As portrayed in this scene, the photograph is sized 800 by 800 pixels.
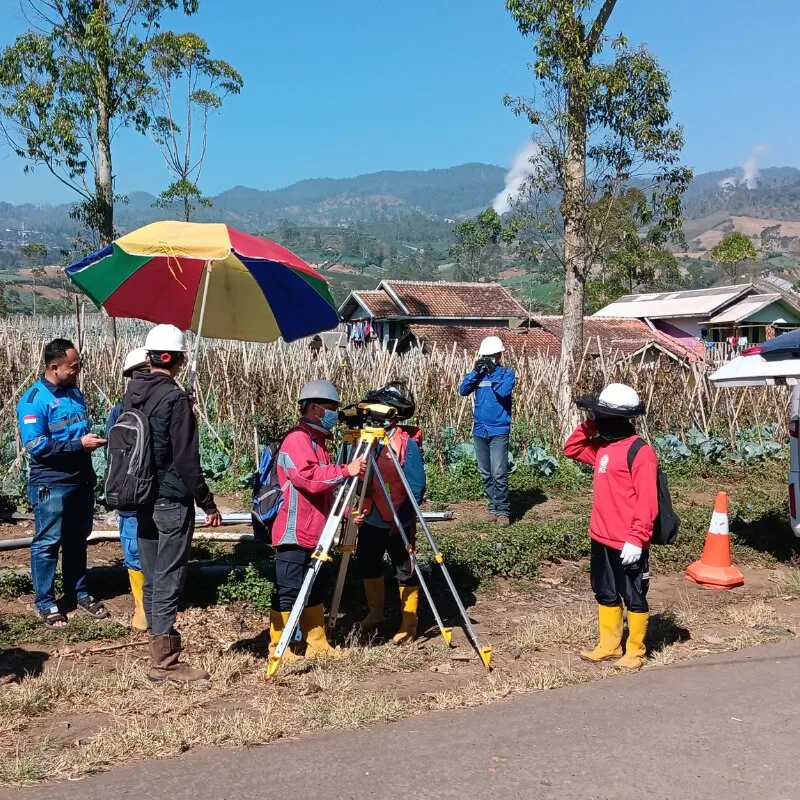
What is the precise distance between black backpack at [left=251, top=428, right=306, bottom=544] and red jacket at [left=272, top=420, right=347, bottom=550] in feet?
0.12

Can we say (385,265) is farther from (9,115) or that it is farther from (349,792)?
(349,792)

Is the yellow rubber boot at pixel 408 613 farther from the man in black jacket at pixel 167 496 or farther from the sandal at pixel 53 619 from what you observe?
the sandal at pixel 53 619

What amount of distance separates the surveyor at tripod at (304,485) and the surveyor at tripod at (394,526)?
1.32 ft

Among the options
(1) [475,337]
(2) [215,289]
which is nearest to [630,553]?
(2) [215,289]

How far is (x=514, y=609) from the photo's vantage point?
23.6 ft

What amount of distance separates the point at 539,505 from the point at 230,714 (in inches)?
269

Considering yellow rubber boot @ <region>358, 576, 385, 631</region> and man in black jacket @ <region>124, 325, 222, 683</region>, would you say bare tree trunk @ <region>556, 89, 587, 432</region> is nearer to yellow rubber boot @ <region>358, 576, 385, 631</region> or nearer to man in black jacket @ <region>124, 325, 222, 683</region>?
yellow rubber boot @ <region>358, 576, 385, 631</region>

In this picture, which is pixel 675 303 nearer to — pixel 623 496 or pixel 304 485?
pixel 623 496

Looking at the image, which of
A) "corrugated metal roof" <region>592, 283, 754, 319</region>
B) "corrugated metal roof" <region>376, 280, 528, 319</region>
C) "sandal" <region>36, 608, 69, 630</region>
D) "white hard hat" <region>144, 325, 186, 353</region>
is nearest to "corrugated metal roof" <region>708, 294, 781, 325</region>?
"corrugated metal roof" <region>592, 283, 754, 319</region>

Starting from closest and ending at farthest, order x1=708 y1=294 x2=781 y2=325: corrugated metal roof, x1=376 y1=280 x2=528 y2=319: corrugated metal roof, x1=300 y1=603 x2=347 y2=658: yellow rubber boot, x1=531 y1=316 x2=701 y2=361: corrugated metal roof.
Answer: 1. x1=300 y1=603 x2=347 y2=658: yellow rubber boot
2. x1=531 y1=316 x2=701 y2=361: corrugated metal roof
3. x1=376 y1=280 x2=528 y2=319: corrugated metal roof
4. x1=708 y1=294 x2=781 y2=325: corrugated metal roof

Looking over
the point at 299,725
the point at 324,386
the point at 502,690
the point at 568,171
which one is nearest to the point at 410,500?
the point at 324,386

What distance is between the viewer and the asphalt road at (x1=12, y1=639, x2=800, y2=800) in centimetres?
369

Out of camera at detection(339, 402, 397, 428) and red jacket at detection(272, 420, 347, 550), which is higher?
camera at detection(339, 402, 397, 428)

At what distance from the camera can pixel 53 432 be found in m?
6.05
